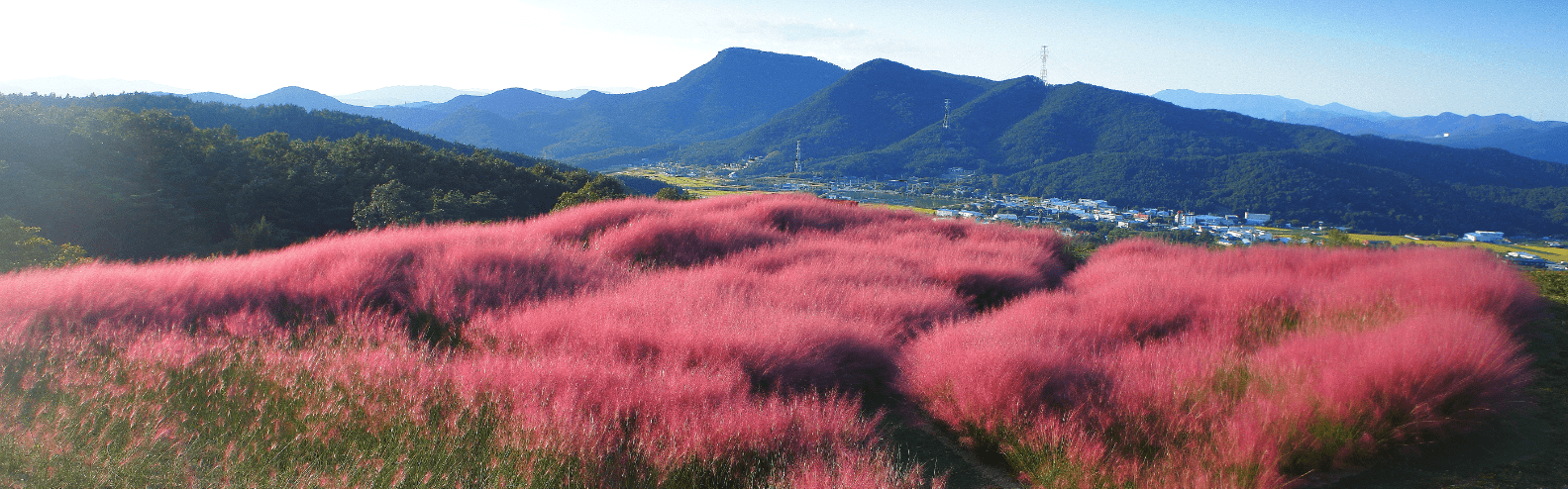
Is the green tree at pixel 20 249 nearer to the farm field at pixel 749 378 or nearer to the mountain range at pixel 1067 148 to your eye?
the farm field at pixel 749 378

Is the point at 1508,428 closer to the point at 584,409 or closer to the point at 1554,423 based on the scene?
the point at 1554,423

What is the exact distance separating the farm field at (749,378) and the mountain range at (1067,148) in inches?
2431

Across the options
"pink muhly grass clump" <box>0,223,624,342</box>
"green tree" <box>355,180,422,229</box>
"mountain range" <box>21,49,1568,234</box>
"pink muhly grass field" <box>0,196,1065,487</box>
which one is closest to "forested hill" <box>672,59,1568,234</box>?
"mountain range" <box>21,49,1568,234</box>

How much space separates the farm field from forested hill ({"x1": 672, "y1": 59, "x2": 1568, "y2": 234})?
61256mm

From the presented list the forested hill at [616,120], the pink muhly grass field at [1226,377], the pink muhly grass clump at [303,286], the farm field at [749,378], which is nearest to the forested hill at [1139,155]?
the forested hill at [616,120]

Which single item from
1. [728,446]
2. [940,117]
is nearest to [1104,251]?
[728,446]

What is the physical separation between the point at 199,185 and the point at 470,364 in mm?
32000

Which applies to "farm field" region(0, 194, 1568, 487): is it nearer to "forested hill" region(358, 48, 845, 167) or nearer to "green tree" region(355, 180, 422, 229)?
"green tree" region(355, 180, 422, 229)

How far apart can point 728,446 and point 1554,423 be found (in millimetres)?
4300

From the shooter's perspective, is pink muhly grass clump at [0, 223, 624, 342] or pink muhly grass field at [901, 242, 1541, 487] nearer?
pink muhly grass field at [901, 242, 1541, 487]

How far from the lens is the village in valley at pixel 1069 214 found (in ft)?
37.9

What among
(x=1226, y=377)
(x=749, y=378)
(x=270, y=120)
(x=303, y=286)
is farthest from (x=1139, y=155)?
(x=270, y=120)

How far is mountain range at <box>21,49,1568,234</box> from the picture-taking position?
56.7m

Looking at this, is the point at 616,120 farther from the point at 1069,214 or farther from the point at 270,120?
the point at 1069,214
